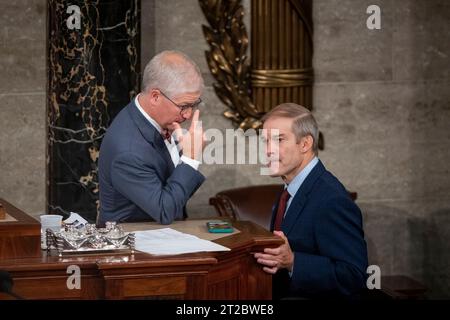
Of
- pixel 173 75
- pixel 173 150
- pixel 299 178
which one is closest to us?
pixel 299 178

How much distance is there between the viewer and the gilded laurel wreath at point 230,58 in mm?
6973

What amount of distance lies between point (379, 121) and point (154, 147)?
123 inches

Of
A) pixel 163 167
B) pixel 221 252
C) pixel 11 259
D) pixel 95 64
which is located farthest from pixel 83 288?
pixel 95 64

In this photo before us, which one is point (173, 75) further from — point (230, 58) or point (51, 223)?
point (230, 58)

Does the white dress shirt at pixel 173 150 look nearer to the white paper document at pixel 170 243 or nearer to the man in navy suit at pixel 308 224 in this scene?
the man in navy suit at pixel 308 224

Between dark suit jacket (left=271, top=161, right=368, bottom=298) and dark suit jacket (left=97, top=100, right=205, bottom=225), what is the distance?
1.74 ft

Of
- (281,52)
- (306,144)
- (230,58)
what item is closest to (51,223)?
(306,144)

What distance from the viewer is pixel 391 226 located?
7445 mm

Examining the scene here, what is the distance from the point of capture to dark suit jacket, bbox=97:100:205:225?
14.3 ft

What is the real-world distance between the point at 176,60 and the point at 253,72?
2496 millimetres

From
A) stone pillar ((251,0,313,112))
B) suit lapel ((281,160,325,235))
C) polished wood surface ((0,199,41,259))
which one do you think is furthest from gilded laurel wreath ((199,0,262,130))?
polished wood surface ((0,199,41,259))

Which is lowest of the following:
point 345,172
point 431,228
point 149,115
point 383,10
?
point 431,228

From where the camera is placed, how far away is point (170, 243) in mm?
3826

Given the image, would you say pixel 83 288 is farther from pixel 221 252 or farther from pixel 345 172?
pixel 345 172
